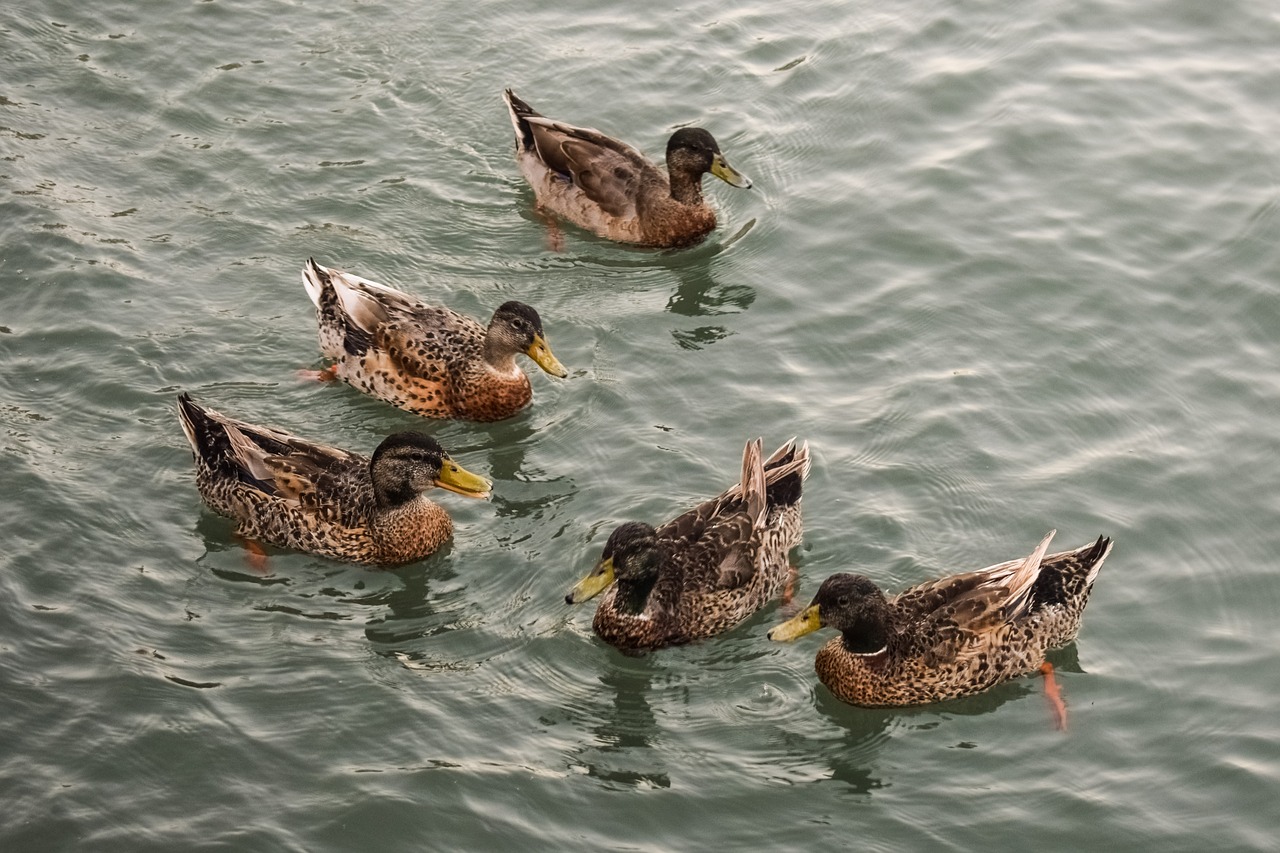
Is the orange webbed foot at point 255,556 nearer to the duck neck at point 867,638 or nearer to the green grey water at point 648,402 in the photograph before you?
→ the green grey water at point 648,402

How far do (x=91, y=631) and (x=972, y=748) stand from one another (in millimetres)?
5193

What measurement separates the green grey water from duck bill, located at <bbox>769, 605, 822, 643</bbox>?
0.30 metres

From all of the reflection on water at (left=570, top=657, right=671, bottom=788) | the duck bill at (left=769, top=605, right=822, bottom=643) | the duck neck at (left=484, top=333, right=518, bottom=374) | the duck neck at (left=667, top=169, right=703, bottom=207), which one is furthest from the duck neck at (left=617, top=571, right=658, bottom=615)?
the duck neck at (left=667, top=169, right=703, bottom=207)

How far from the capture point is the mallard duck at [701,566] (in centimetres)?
1010

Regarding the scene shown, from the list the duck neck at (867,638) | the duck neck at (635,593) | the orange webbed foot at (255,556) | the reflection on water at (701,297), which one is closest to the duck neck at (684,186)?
the reflection on water at (701,297)

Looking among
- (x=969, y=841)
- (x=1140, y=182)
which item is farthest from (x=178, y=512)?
(x=1140, y=182)

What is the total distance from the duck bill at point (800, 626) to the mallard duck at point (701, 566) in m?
0.55

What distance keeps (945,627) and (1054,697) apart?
759 millimetres

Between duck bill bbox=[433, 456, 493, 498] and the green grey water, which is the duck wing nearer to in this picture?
the green grey water

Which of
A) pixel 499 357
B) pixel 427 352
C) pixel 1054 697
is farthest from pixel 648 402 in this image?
pixel 1054 697

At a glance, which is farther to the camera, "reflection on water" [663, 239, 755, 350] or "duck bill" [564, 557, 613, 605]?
"reflection on water" [663, 239, 755, 350]

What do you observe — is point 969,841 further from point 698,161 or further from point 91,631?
point 698,161

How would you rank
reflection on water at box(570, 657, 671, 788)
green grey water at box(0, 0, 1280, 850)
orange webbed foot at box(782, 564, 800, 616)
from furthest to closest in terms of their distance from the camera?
1. orange webbed foot at box(782, 564, 800, 616)
2. reflection on water at box(570, 657, 671, 788)
3. green grey water at box(0, 0, 1280, 850)

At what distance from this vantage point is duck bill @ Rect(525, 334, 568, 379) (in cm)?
1223
